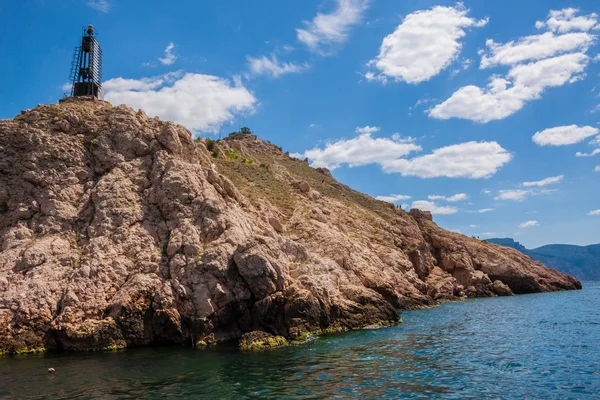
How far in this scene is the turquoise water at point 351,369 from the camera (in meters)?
17.4

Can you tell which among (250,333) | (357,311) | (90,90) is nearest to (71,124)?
(90,90)

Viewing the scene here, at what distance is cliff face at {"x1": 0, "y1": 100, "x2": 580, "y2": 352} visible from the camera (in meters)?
29.2

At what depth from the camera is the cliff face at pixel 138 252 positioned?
29172mm

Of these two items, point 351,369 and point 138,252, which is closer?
point 351,369

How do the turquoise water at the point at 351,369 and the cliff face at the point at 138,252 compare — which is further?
the cliff face at the point at 138,252

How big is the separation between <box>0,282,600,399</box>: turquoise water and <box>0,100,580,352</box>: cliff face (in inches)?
104

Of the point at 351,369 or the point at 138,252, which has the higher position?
the point at 138,252

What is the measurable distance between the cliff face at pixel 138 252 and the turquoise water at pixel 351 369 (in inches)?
104

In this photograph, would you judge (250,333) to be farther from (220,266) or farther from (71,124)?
(71,124)

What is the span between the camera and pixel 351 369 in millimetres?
20859

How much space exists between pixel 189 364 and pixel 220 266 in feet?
31.2

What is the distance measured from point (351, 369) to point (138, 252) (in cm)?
1917

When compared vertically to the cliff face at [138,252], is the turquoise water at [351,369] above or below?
below

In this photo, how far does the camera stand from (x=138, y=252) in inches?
1303
